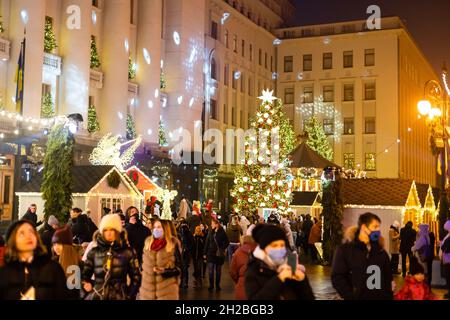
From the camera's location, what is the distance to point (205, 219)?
2153 cm

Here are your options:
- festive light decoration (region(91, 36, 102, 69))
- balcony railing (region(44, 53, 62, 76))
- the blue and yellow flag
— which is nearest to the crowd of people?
the blue and yellow flag

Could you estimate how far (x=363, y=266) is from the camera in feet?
22.9

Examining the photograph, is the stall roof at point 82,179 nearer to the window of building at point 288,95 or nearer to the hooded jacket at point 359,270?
the hooded jacket at point 359,270

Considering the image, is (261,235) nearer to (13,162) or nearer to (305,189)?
(13,162)

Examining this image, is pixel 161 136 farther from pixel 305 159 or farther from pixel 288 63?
pixel 288 63

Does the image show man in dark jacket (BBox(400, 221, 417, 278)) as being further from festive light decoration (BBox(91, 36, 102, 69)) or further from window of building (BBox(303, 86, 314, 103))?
window of building (BBox(303, 86, 314, 103))

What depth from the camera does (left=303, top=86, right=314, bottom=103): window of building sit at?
6688 centimetres

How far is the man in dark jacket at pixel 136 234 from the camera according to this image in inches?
535

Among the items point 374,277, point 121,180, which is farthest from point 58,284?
point 121,180

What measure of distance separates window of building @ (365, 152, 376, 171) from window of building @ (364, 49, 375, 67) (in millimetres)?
7883

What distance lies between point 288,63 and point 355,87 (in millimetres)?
6569

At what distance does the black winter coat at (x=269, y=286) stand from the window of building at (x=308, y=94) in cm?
6173

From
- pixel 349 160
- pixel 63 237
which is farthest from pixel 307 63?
pixel 63 237

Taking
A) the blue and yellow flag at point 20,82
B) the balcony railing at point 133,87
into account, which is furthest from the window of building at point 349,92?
the blue and yellow flag at point 20,82
